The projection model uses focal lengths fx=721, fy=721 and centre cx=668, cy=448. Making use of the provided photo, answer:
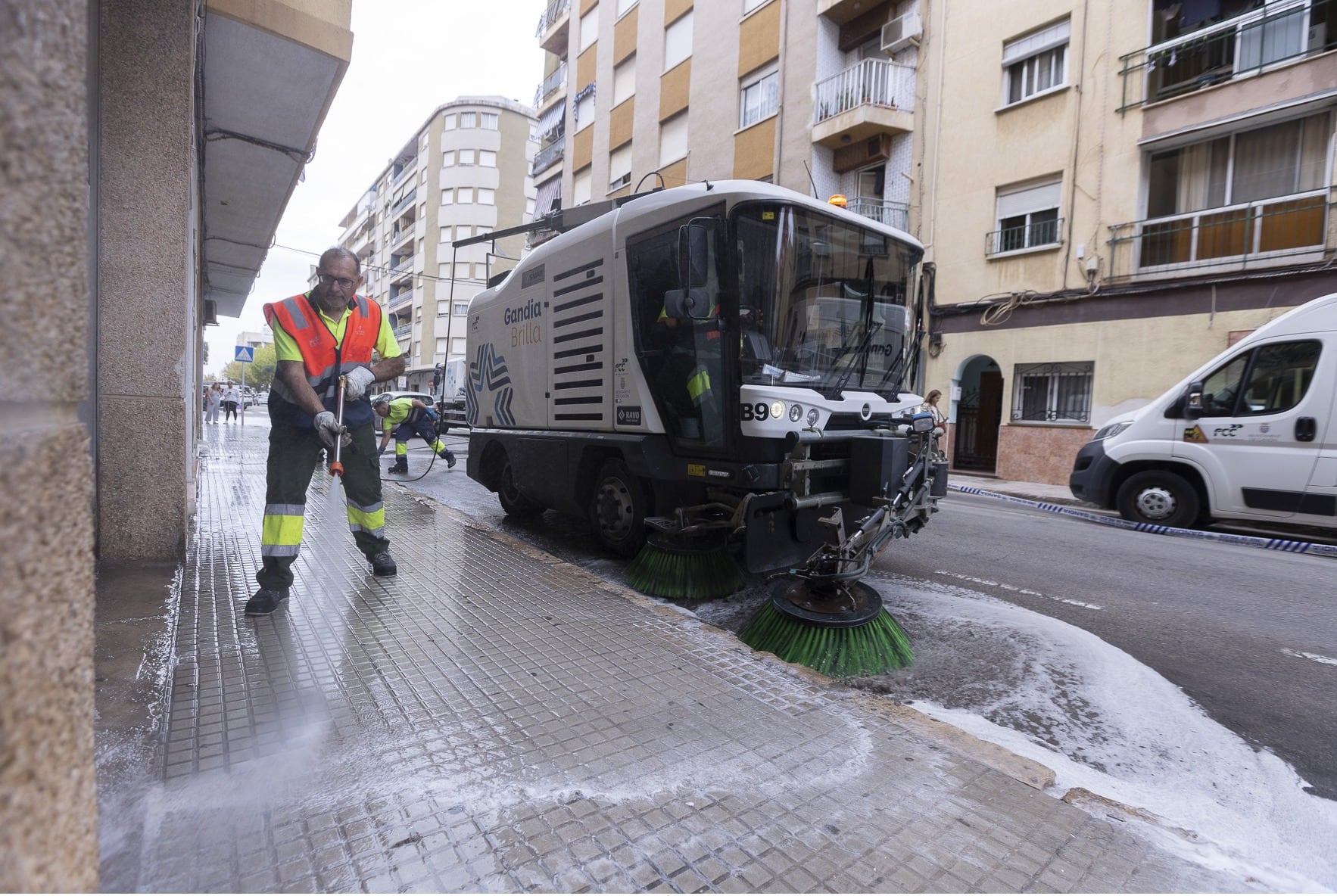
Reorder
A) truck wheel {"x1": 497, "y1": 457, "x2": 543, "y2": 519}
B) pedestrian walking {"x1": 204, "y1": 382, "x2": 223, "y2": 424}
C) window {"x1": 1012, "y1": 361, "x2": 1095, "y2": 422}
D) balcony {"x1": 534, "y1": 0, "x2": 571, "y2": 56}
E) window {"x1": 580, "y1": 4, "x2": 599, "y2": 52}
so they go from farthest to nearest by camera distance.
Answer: balcony {"x1": 534, "y1": 0, "x2": 571, "y2": 56}, window {"x1": 580, "y1": 4, "x2": 599, "y2": 52}, pedestrian walking {"x1": 204, "y1": 382, "x2": 223, "y2": 424}, window {"x1": 1012, "y1": 361, "x2": 1095, "y2": 422}, truck wheel {"x1": 497, "y1": 457, "x2": 543, "y2": 519}

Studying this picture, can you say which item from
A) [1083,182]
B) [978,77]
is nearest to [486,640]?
[1083,182]

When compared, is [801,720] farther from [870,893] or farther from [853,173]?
[853,173]

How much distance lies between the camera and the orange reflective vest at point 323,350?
397 centimetres

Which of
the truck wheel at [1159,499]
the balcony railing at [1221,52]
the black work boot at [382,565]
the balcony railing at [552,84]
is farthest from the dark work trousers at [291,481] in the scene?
the balcony railing at [552,84]

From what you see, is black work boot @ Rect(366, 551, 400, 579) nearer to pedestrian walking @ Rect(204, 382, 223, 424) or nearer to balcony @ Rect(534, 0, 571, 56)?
pedestrian walking @ Rect(204, 382, 223, 424)

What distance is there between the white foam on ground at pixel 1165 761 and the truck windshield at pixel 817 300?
2031mm

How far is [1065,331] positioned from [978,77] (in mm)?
5875

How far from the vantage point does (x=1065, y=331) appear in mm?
13641

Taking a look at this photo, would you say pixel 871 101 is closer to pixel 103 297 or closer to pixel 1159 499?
pixel 1159 499

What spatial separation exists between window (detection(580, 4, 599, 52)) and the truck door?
24.1 m

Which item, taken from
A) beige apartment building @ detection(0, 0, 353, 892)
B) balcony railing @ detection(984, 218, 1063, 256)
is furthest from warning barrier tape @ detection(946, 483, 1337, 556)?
beige apartment building @ detection(0, 0, 353, 892)

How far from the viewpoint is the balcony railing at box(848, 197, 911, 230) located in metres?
16.4

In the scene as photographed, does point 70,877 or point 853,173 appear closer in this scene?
point 70,877

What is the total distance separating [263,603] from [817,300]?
3.66 m
